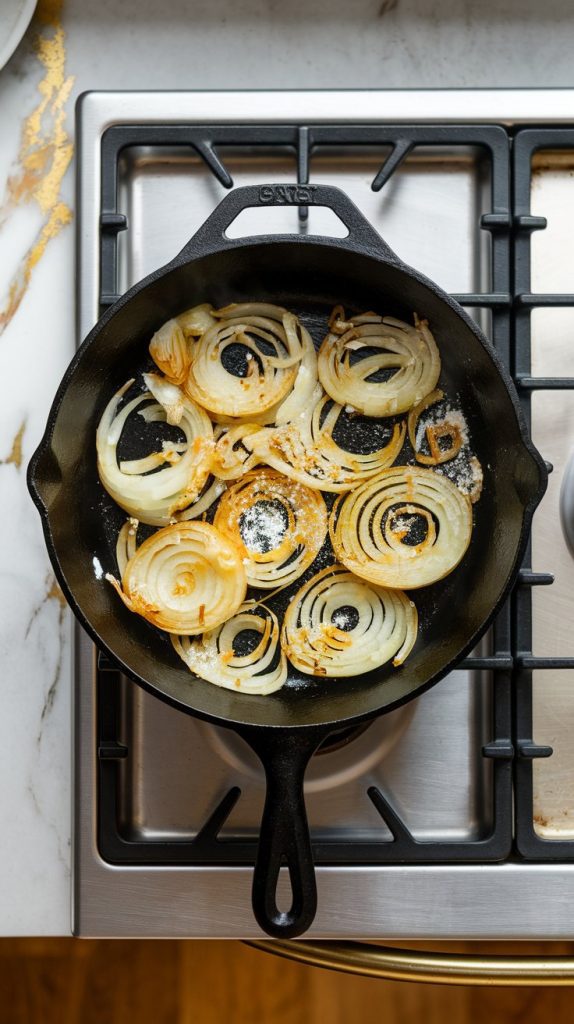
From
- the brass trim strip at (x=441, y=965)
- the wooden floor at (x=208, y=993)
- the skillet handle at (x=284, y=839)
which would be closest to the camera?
the skillet handle at (x=284, y=839)

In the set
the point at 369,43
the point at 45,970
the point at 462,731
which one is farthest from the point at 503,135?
the point at 45,970

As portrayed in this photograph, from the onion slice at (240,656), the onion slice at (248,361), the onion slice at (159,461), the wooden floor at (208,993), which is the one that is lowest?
the wooden floor at (208,993)

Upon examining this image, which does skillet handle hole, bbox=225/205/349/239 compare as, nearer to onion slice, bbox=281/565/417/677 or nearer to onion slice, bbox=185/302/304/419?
onion slice, bbox=185/302/304/419

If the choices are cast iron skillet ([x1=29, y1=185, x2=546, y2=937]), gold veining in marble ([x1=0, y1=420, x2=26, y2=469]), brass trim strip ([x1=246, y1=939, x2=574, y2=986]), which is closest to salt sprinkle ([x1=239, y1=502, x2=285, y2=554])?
cast iron skillet ([x1=29, y1=185, x2=546, y2=937])

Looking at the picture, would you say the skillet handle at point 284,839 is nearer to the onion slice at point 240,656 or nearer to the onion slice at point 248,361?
the onion slice at point 240,656

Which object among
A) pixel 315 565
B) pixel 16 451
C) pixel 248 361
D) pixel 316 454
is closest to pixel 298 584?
pixel 315 565

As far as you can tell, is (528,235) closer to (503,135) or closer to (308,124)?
(503,135)

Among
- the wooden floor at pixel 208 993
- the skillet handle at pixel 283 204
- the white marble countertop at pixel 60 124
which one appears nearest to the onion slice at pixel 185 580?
the white marble countertop at pixel 60 124

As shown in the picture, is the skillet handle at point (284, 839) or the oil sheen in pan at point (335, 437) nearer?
the skillet handle at point (284, 839)
